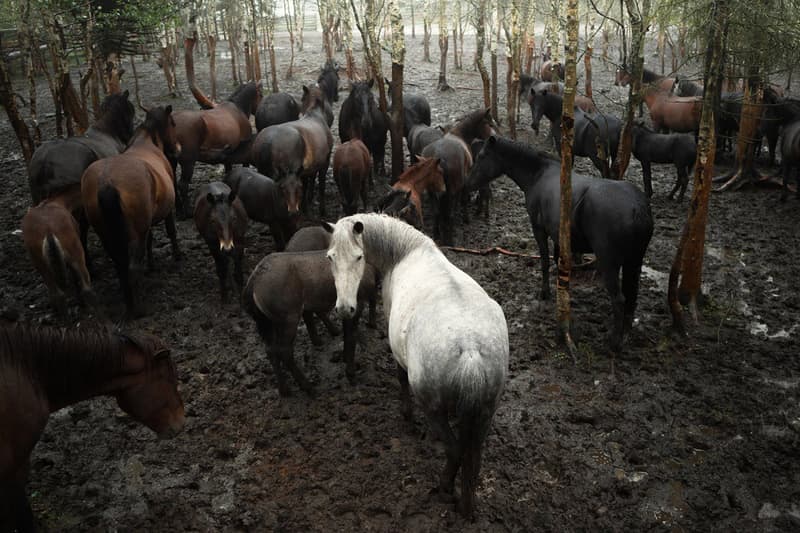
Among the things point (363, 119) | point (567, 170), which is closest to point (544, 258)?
point (567, 170)

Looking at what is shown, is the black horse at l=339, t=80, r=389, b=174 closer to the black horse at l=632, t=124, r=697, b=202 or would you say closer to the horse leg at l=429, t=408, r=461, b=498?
the black horse at l=632, t=124, r=697, b=202

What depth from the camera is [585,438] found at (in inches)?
174

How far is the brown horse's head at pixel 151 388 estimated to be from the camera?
3586 mm

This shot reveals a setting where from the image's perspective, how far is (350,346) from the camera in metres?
5.15

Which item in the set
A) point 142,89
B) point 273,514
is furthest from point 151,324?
point 142,89

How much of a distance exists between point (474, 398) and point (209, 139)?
8.55m

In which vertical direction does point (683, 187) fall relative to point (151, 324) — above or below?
above

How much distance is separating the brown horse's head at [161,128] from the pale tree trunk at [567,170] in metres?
5.79

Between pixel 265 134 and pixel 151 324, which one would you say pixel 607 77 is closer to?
pixel 265 134

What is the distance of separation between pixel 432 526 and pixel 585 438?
1522 millimetres

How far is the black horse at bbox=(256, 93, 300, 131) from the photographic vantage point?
11.5 metres

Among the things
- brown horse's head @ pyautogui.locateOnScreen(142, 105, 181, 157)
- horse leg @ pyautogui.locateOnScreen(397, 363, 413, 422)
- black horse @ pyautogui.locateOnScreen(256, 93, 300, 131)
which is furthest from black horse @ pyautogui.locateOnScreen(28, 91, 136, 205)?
horse leg @ pyautogui.locateOnScreen(397, 363, 413, 422)

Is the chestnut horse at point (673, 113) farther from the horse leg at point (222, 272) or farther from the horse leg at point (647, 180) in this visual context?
the horse leg at point (222, 272)

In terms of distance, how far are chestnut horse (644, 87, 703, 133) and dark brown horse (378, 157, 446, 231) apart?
7.08 m
